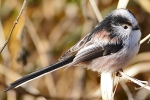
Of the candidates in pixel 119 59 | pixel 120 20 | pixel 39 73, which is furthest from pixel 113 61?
pixel 39 73


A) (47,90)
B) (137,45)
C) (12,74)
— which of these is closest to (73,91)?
(47,90)

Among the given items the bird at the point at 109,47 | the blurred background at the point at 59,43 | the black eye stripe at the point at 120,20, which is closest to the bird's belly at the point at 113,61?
the bird at the point at 109,47

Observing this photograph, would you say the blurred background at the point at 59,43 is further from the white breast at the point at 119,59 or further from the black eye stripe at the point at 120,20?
the black eye stripe at the point at 120,20

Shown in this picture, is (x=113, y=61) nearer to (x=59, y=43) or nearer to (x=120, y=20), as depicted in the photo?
(x=120, y=20)

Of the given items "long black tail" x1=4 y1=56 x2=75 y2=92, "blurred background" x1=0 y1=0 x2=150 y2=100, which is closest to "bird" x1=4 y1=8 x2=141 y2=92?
"long black tail" x1=4 y1=56 x2=75 y2=92

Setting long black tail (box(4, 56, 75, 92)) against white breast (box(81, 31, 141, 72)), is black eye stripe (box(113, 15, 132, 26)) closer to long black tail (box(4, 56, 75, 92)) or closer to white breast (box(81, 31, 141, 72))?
white breast (box(81, 31, 141, 72))

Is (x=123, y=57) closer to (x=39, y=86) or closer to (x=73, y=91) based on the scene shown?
(x=73, y=91)
